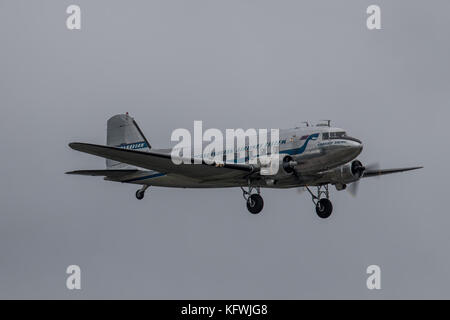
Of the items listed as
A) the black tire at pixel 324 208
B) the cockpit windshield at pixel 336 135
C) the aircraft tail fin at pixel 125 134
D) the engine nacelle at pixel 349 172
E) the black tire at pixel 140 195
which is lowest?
the black tire at pixel 324 208

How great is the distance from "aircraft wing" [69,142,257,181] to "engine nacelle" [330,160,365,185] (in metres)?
4.21

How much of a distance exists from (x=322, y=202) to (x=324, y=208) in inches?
13.3

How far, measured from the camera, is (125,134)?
1667 inches

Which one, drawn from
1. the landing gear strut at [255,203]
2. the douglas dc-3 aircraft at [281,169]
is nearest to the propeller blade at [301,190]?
the douglas dc-3 aircraft at [281,169]

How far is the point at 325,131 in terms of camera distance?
115 feet

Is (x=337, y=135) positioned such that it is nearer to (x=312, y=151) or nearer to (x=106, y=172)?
(x=312, y=151)

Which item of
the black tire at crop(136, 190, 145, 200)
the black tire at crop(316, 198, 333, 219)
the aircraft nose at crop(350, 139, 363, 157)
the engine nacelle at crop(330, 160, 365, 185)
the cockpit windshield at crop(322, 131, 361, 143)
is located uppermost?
the cockpit windshield at crop(322, 131, 361, 143)

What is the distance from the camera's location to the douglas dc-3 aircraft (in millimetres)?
34281

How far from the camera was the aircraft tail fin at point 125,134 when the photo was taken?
42.1 metres

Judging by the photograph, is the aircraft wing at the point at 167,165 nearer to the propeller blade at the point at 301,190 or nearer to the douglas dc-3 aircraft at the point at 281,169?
the douglas dc-3 aircraft at the point at 281,169

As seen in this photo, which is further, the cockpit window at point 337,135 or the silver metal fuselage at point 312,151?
the cockpit window at point 337,135

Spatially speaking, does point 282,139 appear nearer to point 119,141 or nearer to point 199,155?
point 199,155

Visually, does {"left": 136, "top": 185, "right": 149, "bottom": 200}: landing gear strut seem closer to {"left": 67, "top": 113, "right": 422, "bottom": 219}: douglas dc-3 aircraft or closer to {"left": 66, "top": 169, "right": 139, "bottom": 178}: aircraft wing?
{"left": 67, "top": 113, "right": 422, "bottom": 219}: douglas dc-3 aircraft

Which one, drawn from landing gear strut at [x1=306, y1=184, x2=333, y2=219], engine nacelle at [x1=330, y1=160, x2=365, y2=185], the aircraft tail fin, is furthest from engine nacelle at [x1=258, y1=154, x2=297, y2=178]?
the aircraft tail fin
